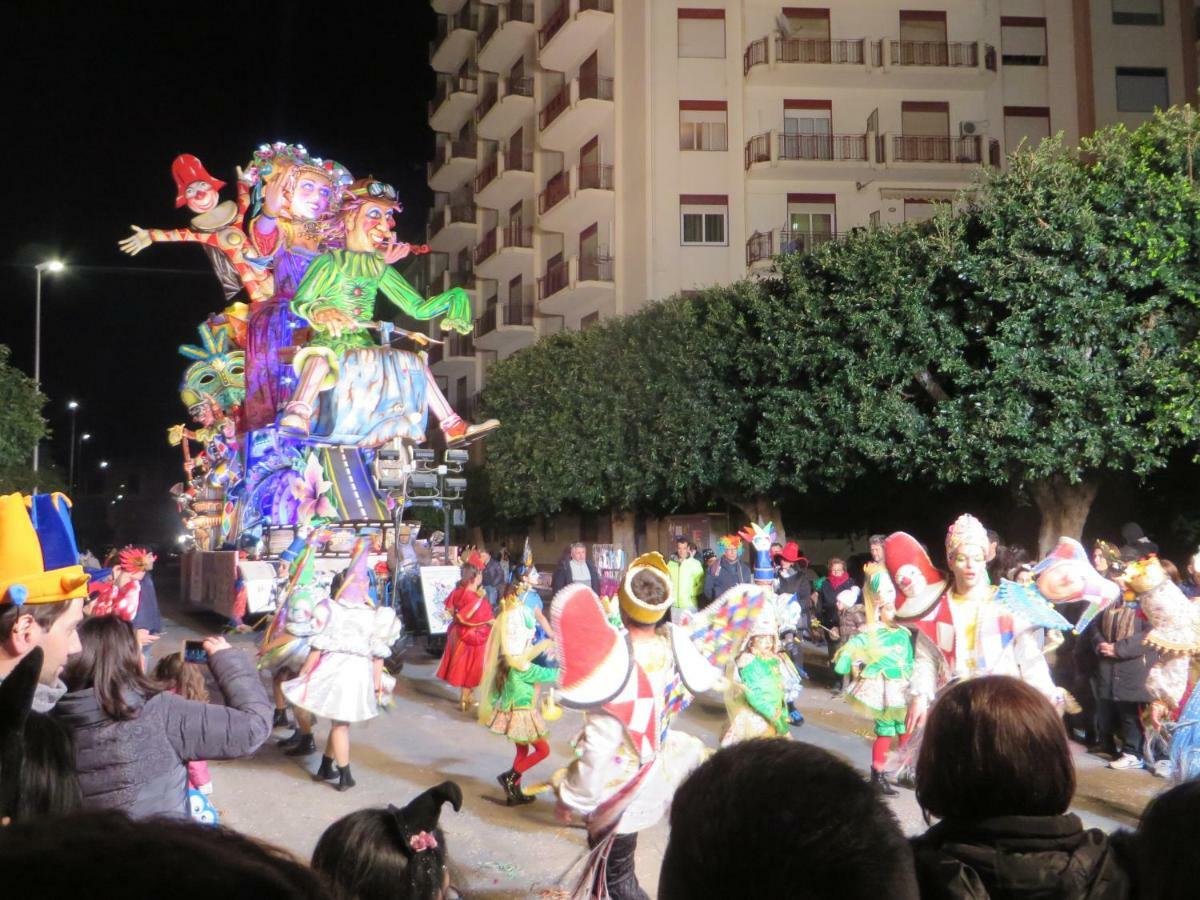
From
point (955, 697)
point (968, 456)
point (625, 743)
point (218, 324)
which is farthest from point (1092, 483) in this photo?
point (218, 324)

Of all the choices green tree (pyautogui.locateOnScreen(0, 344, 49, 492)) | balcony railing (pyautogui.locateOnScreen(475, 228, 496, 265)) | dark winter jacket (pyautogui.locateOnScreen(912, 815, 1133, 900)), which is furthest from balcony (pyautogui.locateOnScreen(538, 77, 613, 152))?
dark winter jacket (pyautogui.locateOnScreen(912, 815, 1133, 900))

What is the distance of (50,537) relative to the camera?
3744 mm

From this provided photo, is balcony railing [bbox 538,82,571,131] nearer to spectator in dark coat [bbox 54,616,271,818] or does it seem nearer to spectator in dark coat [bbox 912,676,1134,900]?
spectator in dark coat [bbox 54,616,271,818]

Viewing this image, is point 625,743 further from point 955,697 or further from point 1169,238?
point 1169,238

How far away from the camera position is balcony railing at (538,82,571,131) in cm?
3406

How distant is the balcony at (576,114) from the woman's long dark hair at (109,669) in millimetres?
31075

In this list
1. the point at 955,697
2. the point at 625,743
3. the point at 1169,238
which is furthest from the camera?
the point at 1169,238

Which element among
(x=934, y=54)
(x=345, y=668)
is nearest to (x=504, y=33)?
(x=934, y=54)

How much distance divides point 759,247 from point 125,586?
23897mm

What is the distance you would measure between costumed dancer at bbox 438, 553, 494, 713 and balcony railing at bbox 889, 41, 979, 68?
24308 mm

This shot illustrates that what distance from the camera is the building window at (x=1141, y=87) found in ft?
102

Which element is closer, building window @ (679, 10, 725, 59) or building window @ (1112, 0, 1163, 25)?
building window @ (1112, 0, 1163, 25)

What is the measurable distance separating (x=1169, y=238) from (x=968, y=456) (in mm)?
4243

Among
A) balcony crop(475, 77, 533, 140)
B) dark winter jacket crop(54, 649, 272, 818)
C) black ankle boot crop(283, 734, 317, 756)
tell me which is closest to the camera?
dark winter jacket crop(54, 649, 272, 818)
